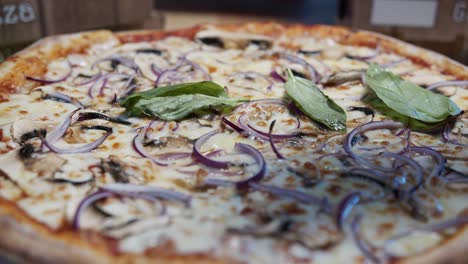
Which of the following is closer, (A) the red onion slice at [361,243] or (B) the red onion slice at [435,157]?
(A) the red onion slice at [361,243]

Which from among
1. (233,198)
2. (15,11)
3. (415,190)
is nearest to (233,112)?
(233,198)

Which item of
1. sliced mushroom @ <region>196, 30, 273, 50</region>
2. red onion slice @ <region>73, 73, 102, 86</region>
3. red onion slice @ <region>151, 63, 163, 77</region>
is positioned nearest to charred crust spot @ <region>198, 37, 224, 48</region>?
sliced mushroom @ <region>196, 30, 273, 50</region>

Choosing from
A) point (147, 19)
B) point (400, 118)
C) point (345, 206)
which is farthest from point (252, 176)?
point (147, 19)

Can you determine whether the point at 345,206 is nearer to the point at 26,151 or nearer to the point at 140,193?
the point at 140,193

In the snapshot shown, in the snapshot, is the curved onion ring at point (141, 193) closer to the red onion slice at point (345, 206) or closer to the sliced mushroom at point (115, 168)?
the sliced mushroom at point (115, 168)

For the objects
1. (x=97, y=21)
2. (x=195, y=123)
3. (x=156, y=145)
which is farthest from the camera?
(x=97, y=21)

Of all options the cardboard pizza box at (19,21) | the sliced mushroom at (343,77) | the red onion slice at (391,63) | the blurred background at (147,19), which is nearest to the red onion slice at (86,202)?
the sliced mushroom at (343,77)

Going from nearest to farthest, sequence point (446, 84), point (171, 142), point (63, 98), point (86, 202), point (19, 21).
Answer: point (86, 202), point (171, 142), point (63, 98), point (446, 84), point (19, 21)

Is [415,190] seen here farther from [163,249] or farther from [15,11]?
[15,11]
